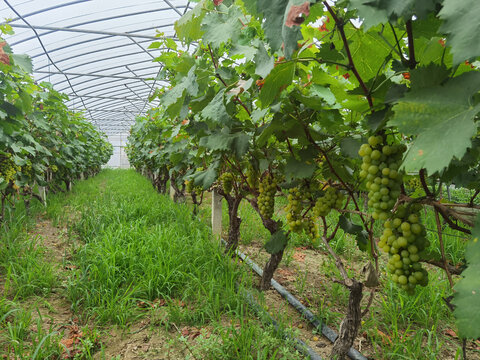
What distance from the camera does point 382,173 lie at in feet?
2.82

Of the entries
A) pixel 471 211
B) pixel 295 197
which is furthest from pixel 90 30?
pixel 471 211

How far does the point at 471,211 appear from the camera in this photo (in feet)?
2.92

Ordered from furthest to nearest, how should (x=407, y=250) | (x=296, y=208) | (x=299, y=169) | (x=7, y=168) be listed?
(x=7, y=168)
(x=296, y=208)
(x=299, y=169)
(x=407, y=250)

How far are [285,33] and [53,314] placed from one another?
2.44m

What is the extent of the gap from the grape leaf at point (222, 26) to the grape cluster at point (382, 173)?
625mm

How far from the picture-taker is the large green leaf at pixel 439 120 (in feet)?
1.67

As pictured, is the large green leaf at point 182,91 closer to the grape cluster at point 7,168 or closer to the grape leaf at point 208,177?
the grape leaf at point 208,177

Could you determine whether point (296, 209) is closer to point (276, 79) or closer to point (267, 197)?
point (267, 197)

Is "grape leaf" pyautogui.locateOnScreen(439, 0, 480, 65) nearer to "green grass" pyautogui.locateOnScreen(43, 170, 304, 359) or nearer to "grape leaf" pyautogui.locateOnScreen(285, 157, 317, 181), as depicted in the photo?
"grape leaf" pyautogui.locateOnScreen(285, 157, 317, 181)

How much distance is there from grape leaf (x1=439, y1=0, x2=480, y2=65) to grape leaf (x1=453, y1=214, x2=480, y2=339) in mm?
294

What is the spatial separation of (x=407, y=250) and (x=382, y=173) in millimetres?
211

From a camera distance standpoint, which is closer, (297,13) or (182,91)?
(297,13)

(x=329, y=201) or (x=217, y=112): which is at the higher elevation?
(x=217, y=112)

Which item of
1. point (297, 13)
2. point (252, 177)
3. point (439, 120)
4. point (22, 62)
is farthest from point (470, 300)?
point (22, 62)
